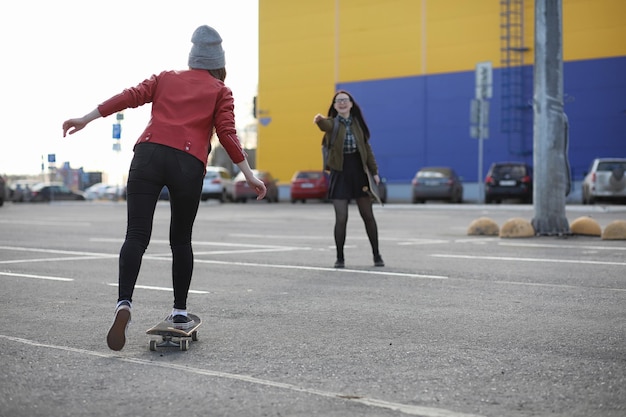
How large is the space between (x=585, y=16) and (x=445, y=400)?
129 feet

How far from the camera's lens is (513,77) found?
43.3 metres

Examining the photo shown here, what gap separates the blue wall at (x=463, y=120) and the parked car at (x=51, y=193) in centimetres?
1877

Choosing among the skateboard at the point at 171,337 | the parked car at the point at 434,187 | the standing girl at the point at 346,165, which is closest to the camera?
the skateboard at the point at 171,337

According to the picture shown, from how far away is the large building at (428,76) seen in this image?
4150 cm

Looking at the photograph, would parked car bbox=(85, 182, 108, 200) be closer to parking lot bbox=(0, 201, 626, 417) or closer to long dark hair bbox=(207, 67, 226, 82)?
parking lot bbox=(0, 201, 626, 417)

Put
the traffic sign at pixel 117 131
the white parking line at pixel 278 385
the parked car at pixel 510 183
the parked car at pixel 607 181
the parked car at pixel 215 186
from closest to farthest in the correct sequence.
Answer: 1. the white parking line at pixel 278 385
2. the parked car at pixel 607 181
3. the parked car at pixel 510 183
4. the parked car at pixel 215 186
5. the traffic sign at pixel 117 131

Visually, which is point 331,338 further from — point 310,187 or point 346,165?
point 310,187

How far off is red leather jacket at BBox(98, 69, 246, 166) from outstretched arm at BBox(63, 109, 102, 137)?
0.14 feet

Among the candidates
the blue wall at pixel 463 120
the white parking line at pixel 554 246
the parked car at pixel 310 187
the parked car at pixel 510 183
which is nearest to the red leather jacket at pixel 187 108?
the white parking line at pixel 554 246

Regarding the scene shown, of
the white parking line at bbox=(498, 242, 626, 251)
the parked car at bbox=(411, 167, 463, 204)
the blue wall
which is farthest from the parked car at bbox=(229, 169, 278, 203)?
the white parking line at bbox=(498, 242, 626, 251)

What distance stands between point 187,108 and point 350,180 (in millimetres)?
5219

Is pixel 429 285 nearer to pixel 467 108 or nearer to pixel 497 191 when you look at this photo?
pixel 497 191

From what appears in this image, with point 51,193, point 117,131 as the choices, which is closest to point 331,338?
point 117,131

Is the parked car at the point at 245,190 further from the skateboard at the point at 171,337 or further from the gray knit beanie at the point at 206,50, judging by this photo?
the skateboard at the point at 171,337
